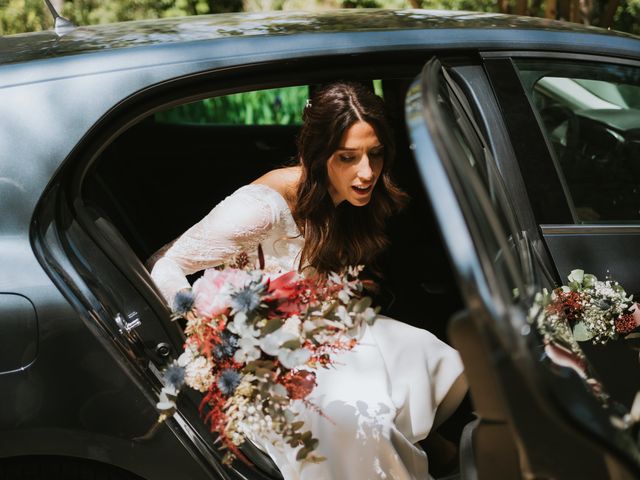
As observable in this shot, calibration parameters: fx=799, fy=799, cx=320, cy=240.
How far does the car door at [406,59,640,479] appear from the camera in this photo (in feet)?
3.74

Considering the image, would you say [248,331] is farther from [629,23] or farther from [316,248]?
[629,23]

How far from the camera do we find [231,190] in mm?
3154

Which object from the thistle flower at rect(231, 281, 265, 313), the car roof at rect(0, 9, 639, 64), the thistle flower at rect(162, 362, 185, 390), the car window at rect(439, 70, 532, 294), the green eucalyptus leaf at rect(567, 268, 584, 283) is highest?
the car roof at rect(0, 9, 639, 64)

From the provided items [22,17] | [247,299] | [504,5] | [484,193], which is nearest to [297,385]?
[247,299]

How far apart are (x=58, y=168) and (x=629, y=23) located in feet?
25.8

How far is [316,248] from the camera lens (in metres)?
2.47

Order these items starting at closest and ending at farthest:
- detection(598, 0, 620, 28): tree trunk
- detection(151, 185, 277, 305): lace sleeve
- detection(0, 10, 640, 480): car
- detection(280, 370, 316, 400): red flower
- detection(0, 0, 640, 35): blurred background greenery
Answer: detection(0, 10, 640, 480): car → detection(280, 370, 316, 400): red flower → detection(151, 185, 277, 305): lace sleeve → detection(598, 0, 620, 28): tree trunk → detection(0, 0, 640, 35): blurred background greenery

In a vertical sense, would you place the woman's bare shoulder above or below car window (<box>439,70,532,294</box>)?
below

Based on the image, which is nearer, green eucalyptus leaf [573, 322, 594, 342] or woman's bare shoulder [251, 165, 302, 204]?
green eucalyptus leaf [573, 322, 594, 342]

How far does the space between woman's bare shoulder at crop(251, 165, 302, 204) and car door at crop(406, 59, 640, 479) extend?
95 centimetres

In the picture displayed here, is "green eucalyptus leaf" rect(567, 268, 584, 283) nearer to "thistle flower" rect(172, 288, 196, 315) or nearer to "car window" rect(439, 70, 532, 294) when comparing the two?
"car window" rect(439, 70, 532, 294)

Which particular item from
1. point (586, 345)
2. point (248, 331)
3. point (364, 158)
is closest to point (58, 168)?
point (248, 331)

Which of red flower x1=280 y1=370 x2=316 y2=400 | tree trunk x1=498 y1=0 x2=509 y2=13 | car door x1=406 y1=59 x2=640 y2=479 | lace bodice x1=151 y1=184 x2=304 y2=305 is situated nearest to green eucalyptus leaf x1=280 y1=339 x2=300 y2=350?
red flower x1=280 y1=370 x2=316 y2=400

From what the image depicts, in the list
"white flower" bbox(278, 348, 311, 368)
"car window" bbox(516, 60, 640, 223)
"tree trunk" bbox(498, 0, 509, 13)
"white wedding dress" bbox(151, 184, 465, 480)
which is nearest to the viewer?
"white flower" bbox(278, 348, 311, 368)
